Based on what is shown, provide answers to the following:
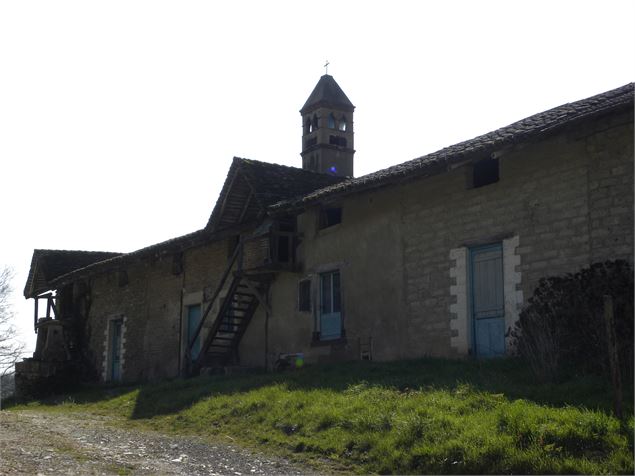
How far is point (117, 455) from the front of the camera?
31.1 feet

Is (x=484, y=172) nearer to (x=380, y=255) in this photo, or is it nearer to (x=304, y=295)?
(x=380, y=255)

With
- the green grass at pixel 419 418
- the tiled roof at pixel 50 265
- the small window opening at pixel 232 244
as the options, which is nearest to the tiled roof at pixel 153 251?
the small window opening at pixel 232 244

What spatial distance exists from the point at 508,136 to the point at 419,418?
5.32 m

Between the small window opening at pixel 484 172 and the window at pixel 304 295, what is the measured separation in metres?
5.00

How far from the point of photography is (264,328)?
61.8ft

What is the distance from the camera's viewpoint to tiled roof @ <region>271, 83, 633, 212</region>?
11.6 metres

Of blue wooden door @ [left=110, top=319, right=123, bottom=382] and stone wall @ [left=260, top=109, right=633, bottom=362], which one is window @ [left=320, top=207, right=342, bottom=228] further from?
blue wooden door @ [left=110, top=319, right=123, bottom=382]

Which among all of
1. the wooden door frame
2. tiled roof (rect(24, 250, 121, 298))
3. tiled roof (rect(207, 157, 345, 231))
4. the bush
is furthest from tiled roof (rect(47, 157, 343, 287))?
tiled roof (rect(24, 250, 121, 298))

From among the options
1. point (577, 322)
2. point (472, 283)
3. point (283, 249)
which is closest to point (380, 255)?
point (472, 283)

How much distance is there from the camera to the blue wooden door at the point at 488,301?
1321 centimetres

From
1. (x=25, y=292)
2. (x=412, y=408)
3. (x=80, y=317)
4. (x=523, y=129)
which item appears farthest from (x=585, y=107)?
(x=25, y=292)

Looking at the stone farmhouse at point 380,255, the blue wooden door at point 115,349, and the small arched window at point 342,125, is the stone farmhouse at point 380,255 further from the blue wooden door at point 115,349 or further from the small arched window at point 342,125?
the small arched window at point 342,125

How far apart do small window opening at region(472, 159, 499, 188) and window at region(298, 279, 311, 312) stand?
4996mm

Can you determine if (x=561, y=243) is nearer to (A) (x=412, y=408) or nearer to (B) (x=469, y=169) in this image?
(B) (x=469, y=169)
